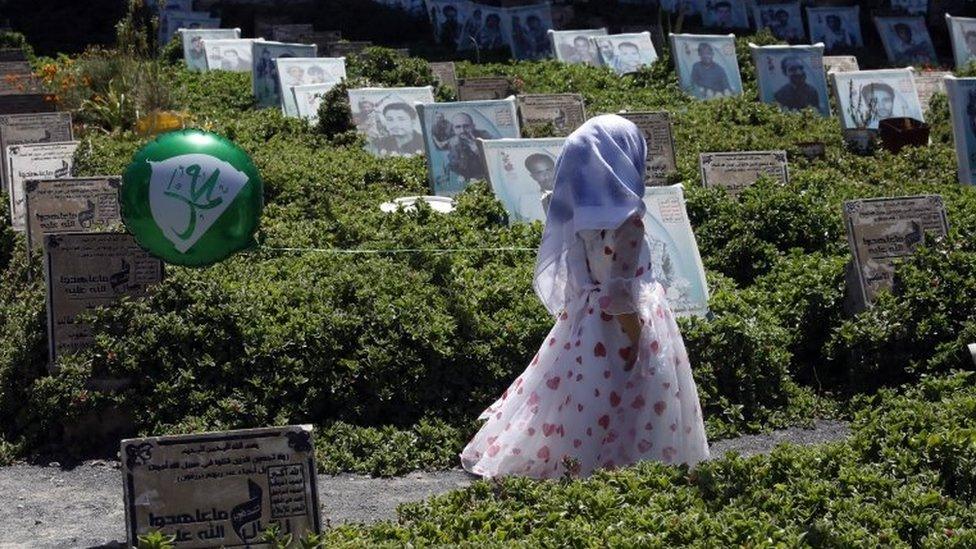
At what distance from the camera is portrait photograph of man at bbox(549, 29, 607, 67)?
2083 centimetres

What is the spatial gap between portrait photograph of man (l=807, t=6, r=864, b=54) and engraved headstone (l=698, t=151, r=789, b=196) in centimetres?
1444

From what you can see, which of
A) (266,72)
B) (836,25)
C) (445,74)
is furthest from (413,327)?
(836,25)

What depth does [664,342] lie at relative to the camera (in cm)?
686

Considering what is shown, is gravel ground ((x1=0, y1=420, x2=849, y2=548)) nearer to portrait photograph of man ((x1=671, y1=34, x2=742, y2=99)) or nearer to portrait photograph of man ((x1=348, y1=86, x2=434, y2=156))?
portrait photograph of man ((x1=348, y1=86, x2=434, y2=156))

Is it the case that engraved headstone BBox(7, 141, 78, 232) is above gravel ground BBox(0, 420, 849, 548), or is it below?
above

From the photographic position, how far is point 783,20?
2641cm

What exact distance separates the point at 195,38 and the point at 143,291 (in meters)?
13.8

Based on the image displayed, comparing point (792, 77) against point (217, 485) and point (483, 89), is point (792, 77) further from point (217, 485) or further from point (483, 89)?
point (217, 485)

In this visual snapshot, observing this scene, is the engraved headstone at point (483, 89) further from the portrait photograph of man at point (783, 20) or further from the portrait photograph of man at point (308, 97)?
the portrait photograph of man at point (783, 20)

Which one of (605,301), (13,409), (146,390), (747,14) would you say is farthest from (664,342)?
(747,14)

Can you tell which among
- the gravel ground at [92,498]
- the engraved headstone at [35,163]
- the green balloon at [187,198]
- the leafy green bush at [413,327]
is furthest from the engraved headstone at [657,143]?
the green balloon at [187,198]

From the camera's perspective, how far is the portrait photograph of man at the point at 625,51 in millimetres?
19812

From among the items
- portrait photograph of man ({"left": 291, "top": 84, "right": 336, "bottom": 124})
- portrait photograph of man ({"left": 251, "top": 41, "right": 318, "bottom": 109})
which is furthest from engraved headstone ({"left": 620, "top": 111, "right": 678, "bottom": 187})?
portrait photograph of man ({"left": 251, "top": 41, "right": 318, "bottom": 109})

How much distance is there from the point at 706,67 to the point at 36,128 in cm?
724
